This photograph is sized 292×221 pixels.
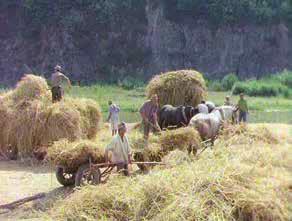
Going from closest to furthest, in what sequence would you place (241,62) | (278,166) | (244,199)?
(244,199)
(278,166)
(241,62)

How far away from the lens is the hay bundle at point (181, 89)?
22438 mm

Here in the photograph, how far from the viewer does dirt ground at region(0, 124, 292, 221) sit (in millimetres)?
12539

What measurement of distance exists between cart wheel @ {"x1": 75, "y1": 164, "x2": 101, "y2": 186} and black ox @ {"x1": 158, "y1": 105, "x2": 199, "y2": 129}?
228 inches

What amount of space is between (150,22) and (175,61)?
394 centimetres

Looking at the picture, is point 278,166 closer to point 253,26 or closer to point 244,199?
point 244,199

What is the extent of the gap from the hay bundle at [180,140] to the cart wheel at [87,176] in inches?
77.7

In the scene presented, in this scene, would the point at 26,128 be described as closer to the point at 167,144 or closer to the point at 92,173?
the point at 167,144

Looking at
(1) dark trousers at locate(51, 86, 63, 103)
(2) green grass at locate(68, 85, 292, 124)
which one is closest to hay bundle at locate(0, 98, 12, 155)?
(1) dark trousers at locate(51, 86, 63, 103)

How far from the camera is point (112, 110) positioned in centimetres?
1983

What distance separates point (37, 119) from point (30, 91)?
1190 millimetres

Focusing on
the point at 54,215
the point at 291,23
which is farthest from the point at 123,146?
the point at 291,23

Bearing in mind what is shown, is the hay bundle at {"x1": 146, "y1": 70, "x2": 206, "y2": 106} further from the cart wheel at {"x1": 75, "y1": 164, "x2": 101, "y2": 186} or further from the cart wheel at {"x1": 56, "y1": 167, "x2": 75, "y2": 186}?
the cart wheel at {"x1": 75, "y1": 164, "x2": 101, "y2": 186}

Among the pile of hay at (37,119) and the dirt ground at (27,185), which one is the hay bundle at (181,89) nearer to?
the pile of hay at (37,119)

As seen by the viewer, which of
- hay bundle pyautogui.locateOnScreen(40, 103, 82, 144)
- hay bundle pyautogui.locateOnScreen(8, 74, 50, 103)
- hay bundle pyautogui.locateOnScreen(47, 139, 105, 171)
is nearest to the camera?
hay bundle pyautogui.locateOnScreen(47, 139, 105, 171)
